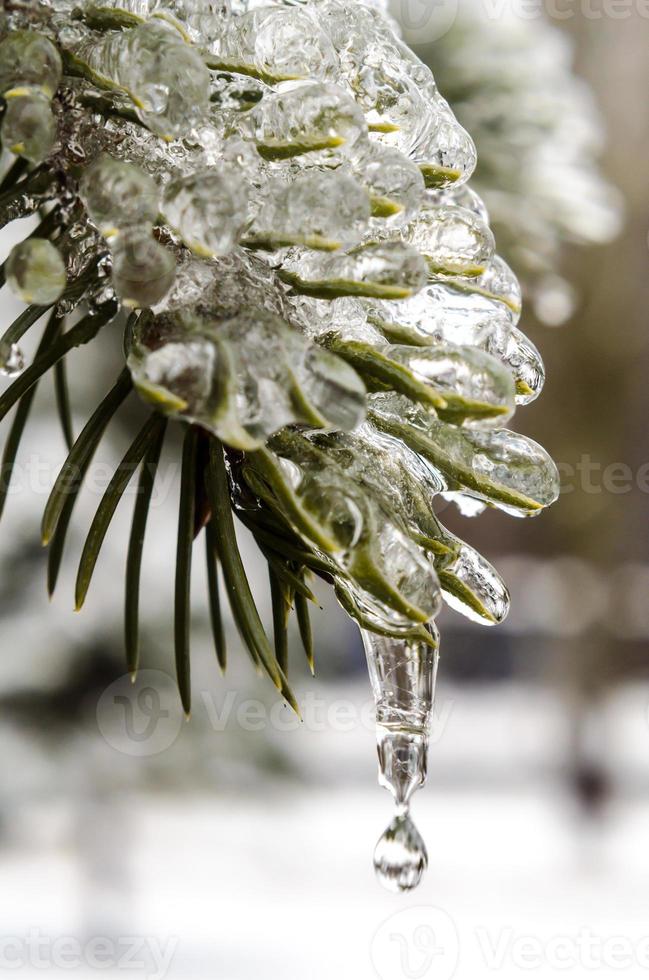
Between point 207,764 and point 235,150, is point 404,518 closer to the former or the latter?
point 235,150
